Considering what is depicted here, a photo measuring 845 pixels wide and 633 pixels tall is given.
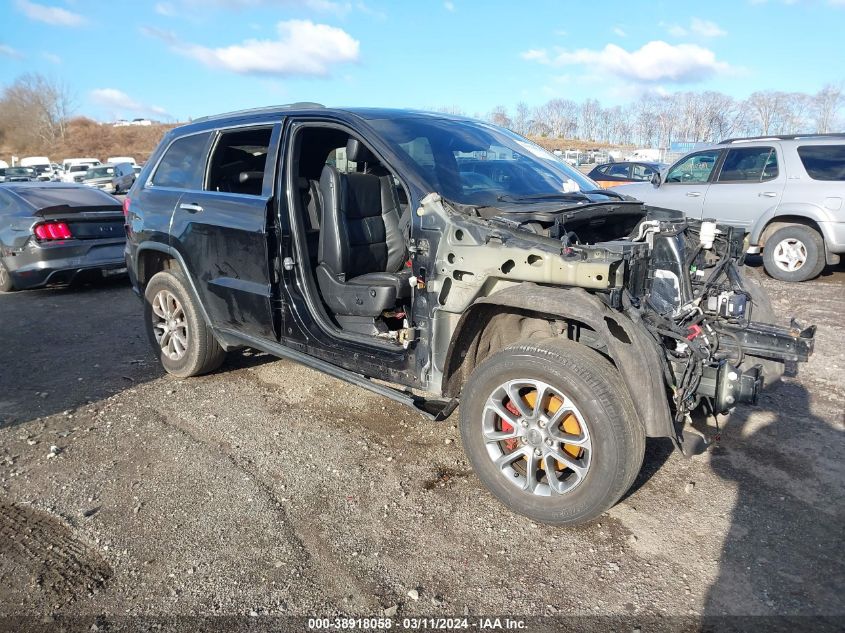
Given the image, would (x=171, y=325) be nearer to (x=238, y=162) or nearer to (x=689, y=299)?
(x=238, y=162)

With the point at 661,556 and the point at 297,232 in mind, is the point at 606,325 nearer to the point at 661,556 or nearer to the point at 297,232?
the point at 661,556

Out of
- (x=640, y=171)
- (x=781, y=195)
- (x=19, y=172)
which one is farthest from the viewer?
(x=19, y=172)

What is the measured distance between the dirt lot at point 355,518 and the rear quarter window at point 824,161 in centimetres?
460

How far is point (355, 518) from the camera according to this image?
314cm

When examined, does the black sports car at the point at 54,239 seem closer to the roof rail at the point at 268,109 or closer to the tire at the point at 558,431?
the roof rail at the point at 268,109

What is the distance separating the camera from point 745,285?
12.7 feet

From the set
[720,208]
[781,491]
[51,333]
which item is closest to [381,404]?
[781,491]

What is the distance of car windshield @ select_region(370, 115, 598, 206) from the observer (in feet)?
11.7

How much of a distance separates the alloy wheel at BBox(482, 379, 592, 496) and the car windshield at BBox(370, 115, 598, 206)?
1.13m

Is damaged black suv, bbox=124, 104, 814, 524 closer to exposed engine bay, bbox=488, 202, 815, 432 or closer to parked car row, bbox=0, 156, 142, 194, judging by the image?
exposed engine bay, bbox=488, 202, 815, 432

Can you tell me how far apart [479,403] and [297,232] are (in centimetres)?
171

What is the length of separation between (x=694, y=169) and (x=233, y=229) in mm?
7822

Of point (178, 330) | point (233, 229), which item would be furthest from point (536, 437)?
point (178, 330)

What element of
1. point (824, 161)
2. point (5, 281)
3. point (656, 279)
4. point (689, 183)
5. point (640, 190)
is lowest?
point (5, 281)
